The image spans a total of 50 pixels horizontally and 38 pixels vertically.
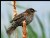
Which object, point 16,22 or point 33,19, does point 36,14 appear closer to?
point 33,19

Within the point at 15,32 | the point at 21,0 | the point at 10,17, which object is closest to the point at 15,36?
the point at 15,32

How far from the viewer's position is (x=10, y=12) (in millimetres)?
1143

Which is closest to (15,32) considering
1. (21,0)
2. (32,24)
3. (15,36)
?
(15,36)

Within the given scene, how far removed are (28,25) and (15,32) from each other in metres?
0.11

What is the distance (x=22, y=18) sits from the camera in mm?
1085

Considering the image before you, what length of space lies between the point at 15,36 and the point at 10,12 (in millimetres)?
188

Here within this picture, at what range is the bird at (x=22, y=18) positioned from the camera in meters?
1.08

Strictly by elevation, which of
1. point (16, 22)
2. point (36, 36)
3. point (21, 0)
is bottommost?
point (36, 36)

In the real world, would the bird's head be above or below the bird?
above

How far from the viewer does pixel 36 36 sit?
1.16 m

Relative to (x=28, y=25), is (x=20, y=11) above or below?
above

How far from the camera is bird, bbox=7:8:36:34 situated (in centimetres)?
108

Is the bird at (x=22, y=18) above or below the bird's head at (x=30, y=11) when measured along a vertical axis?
below

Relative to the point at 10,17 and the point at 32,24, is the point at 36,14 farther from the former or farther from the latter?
the point at 10,17
